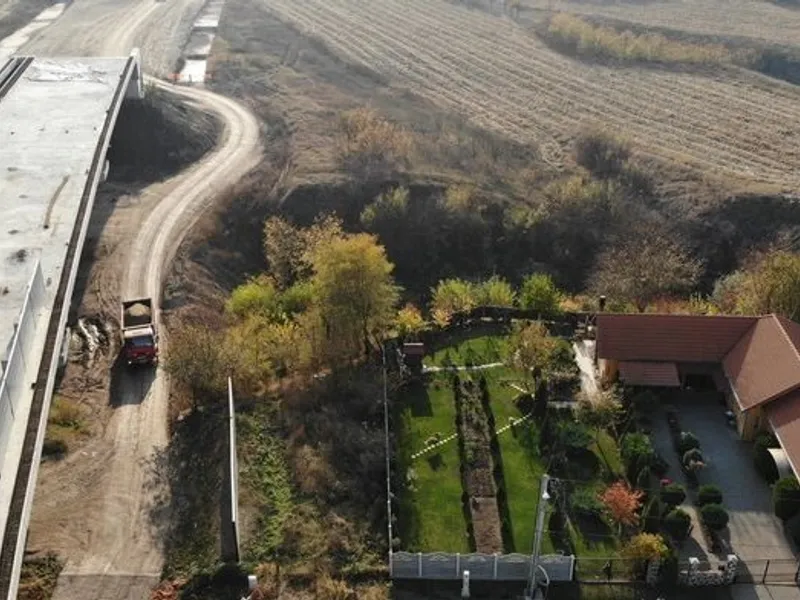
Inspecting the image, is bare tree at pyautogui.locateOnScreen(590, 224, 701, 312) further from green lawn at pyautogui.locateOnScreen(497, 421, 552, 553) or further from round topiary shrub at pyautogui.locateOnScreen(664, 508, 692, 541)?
round topiary shrub at pyautogui.locateOnScreen(664, 508, 692, 541)

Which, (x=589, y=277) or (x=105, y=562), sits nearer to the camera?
(x=105, y=562)

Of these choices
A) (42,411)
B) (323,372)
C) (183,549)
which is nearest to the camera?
(42,411)

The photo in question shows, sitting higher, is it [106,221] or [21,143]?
[21,143]

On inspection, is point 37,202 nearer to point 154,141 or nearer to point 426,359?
point 426,359

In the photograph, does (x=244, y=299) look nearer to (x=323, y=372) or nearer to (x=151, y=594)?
(x=323, y=372)

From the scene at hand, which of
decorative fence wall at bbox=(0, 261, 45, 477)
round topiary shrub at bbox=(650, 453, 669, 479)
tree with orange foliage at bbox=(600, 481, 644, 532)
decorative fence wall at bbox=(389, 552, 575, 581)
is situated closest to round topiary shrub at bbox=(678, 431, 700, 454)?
round topiary shrub at bbox=(650, 453, 669, 479)

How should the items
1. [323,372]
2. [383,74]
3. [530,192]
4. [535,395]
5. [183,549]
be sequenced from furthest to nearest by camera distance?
[383,74], [530,192], [323,372], [535,395], [183,549]

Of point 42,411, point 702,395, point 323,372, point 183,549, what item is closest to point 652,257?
point 702,395
